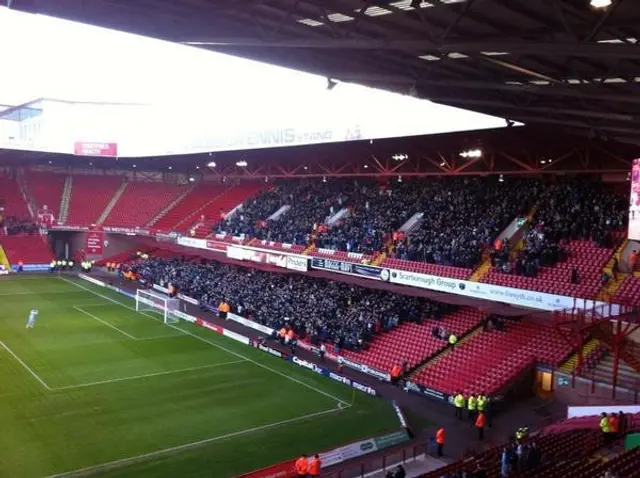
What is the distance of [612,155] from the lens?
2655cm

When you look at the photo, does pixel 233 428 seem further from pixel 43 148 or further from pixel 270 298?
pixel 43 148

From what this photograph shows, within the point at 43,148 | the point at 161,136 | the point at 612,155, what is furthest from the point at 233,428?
the point at 43,148

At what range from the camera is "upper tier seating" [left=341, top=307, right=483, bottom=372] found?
86.5ft

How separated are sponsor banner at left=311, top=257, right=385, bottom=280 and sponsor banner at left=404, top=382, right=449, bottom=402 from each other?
6666 mm

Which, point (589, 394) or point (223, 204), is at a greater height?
point (223, 204)

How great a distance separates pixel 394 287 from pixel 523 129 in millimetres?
10000

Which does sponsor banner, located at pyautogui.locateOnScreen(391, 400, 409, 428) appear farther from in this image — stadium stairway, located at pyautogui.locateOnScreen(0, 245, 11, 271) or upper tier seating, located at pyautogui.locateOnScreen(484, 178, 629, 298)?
stadium stairway, located at pyautogui.locateOnScreen(0, 245, 11, 271)

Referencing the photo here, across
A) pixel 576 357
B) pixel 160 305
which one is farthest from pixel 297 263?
pixel 576 357

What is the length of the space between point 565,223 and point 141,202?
43.2 meters

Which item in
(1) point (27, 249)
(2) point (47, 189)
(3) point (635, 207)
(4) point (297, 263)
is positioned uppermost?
(2) point (47, 189)

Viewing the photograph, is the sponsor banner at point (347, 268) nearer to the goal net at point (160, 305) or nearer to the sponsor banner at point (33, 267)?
the goal net at point (160, 305)

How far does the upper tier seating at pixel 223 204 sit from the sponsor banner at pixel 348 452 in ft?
100

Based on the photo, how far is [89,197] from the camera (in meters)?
59.5

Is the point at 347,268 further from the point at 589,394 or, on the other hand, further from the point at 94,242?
the point at 94,242
